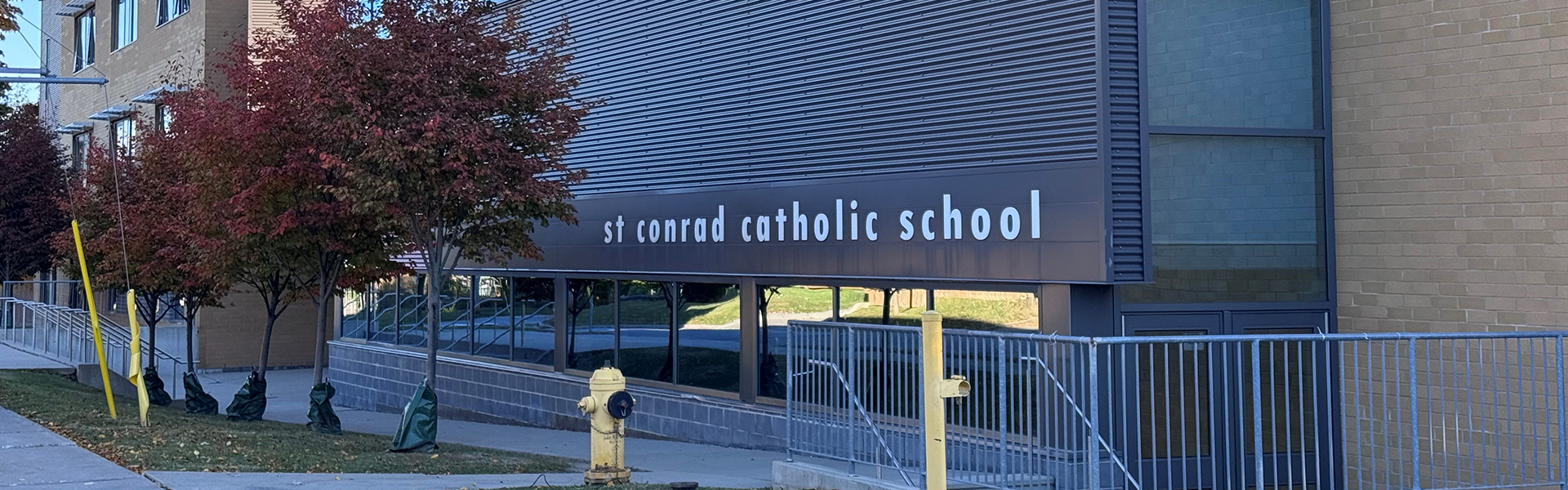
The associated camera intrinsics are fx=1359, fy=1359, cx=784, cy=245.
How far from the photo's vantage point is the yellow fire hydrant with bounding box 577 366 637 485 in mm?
9992

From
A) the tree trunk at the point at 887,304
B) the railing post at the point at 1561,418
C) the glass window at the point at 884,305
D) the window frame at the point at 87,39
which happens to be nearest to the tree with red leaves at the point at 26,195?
the window frame at the point at 87,39

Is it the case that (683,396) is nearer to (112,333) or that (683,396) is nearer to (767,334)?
(767,334)

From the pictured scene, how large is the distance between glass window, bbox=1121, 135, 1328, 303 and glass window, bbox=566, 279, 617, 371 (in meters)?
7.69

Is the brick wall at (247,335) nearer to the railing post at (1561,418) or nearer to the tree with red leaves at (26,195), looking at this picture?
the tree with red leaves at (26,195)

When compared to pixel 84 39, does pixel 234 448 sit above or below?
below

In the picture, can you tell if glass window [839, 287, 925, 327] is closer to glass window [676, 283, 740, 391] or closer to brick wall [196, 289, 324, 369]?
glass window [676, 283, 740, 391]

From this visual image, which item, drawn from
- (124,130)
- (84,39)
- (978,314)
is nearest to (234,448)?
(978,314)

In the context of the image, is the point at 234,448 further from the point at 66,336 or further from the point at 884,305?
the point at 66,336

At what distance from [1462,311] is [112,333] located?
2319 cm

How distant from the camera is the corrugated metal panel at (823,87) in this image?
1098 cm

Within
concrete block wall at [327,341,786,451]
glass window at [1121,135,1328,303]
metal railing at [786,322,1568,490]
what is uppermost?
glass window at [1121,135,1328,303]

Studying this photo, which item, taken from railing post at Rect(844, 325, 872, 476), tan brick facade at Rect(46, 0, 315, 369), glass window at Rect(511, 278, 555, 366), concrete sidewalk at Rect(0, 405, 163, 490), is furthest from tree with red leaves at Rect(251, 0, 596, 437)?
tan brick facade at Rect(46, 0, 315, 369)

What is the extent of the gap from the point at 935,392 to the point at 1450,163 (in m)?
5.81

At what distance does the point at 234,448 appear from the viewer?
465 inches
